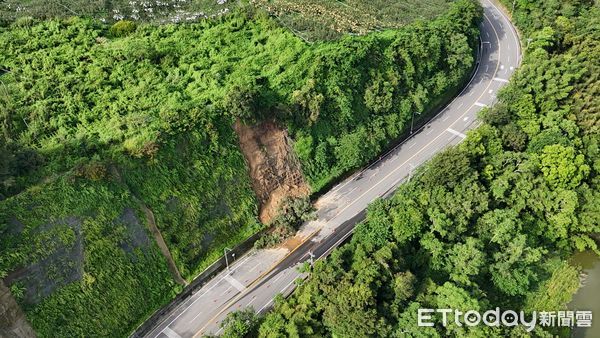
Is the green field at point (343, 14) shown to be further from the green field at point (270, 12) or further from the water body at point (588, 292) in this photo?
the water body at point (588, 292)

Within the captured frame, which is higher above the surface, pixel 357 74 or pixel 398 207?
pixel 357 74

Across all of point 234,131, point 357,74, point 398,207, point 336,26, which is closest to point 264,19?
point 336,26

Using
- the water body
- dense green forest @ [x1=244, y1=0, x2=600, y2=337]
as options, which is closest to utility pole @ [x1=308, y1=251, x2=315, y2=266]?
dense green forest @ [x1=244, y1=0, x2=600, y2=337]

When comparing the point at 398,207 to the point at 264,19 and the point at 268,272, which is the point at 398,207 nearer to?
the point at 268,272

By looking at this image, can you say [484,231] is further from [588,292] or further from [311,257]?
[311,257]

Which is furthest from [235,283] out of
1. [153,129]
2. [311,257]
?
[153,129]

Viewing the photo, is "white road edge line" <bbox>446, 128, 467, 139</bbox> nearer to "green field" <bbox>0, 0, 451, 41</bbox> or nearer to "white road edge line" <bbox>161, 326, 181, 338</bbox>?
"green field" <bbox>0, 0, 451, 41</bbox>
